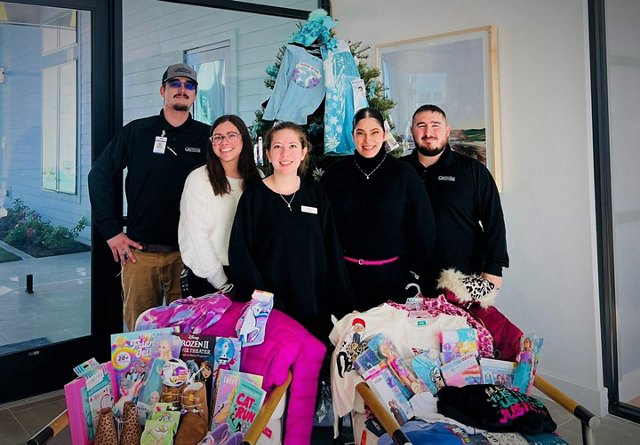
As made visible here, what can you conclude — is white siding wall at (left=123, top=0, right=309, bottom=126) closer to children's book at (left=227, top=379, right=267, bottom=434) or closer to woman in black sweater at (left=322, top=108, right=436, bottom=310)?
woman in black sweater at (left=322, top=108, right=436, bottom=310)

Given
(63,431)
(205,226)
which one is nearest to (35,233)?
(63,431)

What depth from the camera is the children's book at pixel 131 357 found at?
87.9 inches

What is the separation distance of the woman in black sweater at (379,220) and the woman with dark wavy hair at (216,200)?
46 centimetres

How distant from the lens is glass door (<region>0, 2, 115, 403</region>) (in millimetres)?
3344

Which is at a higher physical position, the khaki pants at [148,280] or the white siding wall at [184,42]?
the white siding wall at [184,42]

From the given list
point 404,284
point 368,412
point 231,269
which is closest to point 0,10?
point 231,269

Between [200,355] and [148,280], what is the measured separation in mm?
1060

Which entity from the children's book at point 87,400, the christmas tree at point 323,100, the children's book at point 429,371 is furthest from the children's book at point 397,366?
the christmas tree at point 323,100

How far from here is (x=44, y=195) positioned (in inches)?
137

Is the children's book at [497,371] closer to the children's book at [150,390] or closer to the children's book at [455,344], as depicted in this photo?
the children's book at [455,344]

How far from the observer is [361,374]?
85.4 inches

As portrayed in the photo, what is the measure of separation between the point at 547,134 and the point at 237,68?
214 centimetres

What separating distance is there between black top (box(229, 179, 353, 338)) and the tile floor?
2.77 ft

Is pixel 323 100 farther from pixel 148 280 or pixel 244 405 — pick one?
Answer: pixel 244 405
